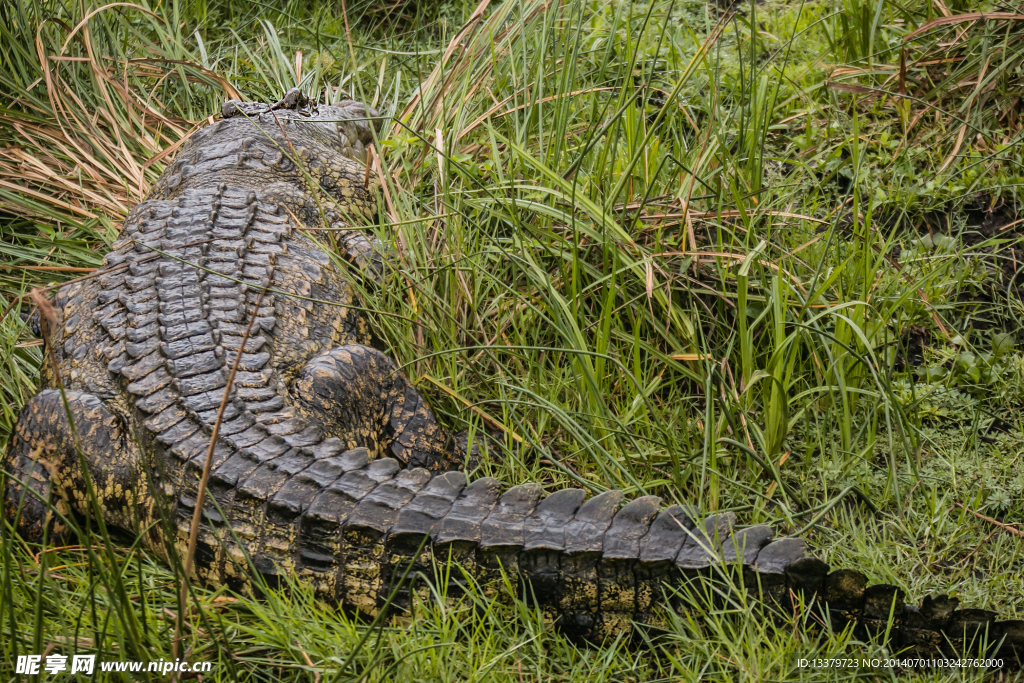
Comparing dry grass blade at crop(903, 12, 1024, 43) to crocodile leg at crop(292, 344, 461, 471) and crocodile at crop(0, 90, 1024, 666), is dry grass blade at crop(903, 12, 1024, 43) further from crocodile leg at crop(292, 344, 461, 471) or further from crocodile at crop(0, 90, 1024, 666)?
crocodile leg at crop(292, 344, 461, 471)

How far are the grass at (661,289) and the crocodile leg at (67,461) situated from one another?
12cm

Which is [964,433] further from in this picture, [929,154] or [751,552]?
[929,154]

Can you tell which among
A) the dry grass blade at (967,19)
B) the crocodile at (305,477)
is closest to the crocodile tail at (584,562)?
the crocodile at (305,477)

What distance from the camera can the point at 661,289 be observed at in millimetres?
2484

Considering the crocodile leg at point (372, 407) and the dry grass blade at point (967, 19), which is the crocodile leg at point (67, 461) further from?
the dry grass blade at point (967, 19)

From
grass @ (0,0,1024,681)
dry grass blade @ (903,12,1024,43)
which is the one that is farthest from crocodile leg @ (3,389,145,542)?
dry grass blade @ (903,12,1024,43)

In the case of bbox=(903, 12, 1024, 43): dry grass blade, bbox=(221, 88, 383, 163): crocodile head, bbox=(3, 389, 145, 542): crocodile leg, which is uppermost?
bbox=(903, 12, 1024, 43): dry grass blade

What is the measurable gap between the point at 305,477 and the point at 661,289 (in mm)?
1310

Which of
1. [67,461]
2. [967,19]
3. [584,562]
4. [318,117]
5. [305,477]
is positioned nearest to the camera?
[584,562]

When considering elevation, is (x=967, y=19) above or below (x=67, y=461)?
above

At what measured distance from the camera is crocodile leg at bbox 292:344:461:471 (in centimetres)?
226

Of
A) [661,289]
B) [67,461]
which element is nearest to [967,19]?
[661,289]

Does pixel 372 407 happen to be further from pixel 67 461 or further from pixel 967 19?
pixel 967 19

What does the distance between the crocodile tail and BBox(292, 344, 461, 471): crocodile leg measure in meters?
0.44
